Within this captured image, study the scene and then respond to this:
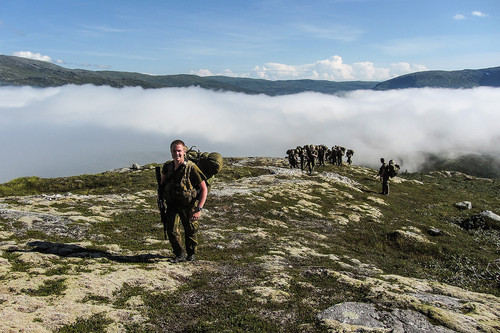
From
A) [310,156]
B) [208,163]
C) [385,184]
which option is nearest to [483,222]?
[385,184]

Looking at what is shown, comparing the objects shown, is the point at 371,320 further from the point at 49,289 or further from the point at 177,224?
the point at 49,289

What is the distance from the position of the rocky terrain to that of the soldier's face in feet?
14.2

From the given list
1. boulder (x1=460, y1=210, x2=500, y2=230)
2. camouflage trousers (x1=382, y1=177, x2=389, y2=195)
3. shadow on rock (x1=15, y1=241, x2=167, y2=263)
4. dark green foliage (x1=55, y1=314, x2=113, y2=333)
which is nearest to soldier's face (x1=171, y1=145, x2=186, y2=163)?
shadow on rock (x1=15, y1=241, x2=167, y2=263)

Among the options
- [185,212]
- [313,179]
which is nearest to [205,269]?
[185,212]

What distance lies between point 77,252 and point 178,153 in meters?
6.37

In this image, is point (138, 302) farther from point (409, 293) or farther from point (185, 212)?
point (409, 293)

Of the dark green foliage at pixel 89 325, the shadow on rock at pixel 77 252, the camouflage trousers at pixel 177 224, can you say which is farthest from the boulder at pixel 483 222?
the dark green foliage at pixel 89 325

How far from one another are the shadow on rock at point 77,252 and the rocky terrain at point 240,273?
0.04 metres

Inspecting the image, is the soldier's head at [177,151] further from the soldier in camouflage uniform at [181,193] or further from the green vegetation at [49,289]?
the green vegetation at [49,289]

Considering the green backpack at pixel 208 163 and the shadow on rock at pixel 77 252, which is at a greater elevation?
the green backpack at pixel 208 163

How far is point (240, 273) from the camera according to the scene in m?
11.0

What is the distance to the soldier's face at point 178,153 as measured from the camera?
10766 mm

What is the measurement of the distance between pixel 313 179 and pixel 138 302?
3694 centimetres

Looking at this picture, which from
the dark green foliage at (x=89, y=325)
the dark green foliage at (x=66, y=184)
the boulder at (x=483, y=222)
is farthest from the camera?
the dark green foliage at (x=66, y=184)
